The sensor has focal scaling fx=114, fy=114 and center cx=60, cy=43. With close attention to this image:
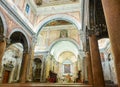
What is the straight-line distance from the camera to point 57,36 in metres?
19.5

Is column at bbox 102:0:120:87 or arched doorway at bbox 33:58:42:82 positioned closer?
column at bbox 102:0:120:87

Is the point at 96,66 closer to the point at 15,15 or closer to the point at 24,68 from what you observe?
the point at 15,15

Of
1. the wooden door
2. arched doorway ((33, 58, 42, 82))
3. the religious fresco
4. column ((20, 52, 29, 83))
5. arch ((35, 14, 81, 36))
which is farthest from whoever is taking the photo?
the religious fresco

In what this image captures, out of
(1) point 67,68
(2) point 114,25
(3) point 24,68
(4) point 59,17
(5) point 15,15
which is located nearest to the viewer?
(2) point 114,25

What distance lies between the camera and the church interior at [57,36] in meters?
5.07

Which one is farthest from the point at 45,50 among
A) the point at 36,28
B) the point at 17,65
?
the point at 36,28

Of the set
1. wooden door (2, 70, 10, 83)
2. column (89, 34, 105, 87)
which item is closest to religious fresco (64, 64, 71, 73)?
wooden door (2, 70, 10, 83)

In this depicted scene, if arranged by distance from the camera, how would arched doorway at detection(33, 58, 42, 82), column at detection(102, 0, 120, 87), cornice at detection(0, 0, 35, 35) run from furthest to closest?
1. arched doorway at detection(33, 58, 42, 82)
2. cornice at detection(0, 0, 35, 35)
3. column at detection(102, 0, 120, 87)

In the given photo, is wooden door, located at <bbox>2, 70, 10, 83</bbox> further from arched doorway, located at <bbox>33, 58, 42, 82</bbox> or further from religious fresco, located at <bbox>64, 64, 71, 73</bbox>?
religious fresco, located at <bbox>64, 64, 71, 73</bbox>

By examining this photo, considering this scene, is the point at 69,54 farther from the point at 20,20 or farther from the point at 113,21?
the point at 113,21

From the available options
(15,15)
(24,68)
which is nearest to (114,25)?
(15,15)

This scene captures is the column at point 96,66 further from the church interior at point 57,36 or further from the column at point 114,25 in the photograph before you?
the column at point 114,25

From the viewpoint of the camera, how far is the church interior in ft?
16.6

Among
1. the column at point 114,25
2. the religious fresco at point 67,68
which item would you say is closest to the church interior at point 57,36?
the column at point 114,25
